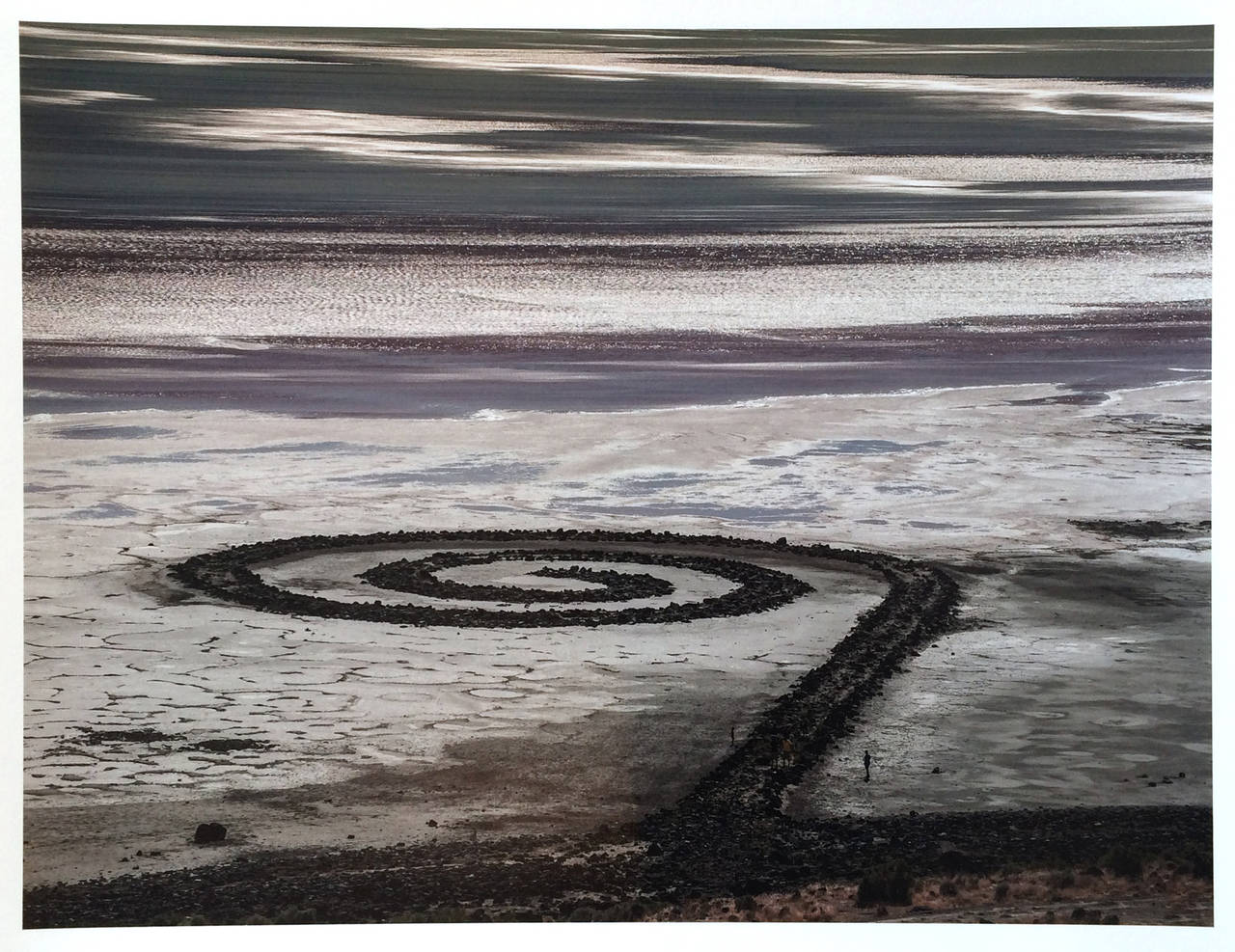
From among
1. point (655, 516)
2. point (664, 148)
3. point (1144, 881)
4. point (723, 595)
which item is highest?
point (664, 148)

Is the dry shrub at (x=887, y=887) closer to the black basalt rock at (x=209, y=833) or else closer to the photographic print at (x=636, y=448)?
the photographic print at (x=636, y=448)

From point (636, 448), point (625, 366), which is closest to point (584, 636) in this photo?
point (636, 448)

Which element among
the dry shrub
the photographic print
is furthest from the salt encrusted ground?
the dry shrub

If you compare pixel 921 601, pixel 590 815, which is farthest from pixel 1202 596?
pixel 590 815

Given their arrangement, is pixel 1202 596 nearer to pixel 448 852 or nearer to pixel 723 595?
pixel 723 595

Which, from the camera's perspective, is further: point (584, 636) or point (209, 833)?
point (584, 636)

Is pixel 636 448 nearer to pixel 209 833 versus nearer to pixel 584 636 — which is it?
pixel 584 636
